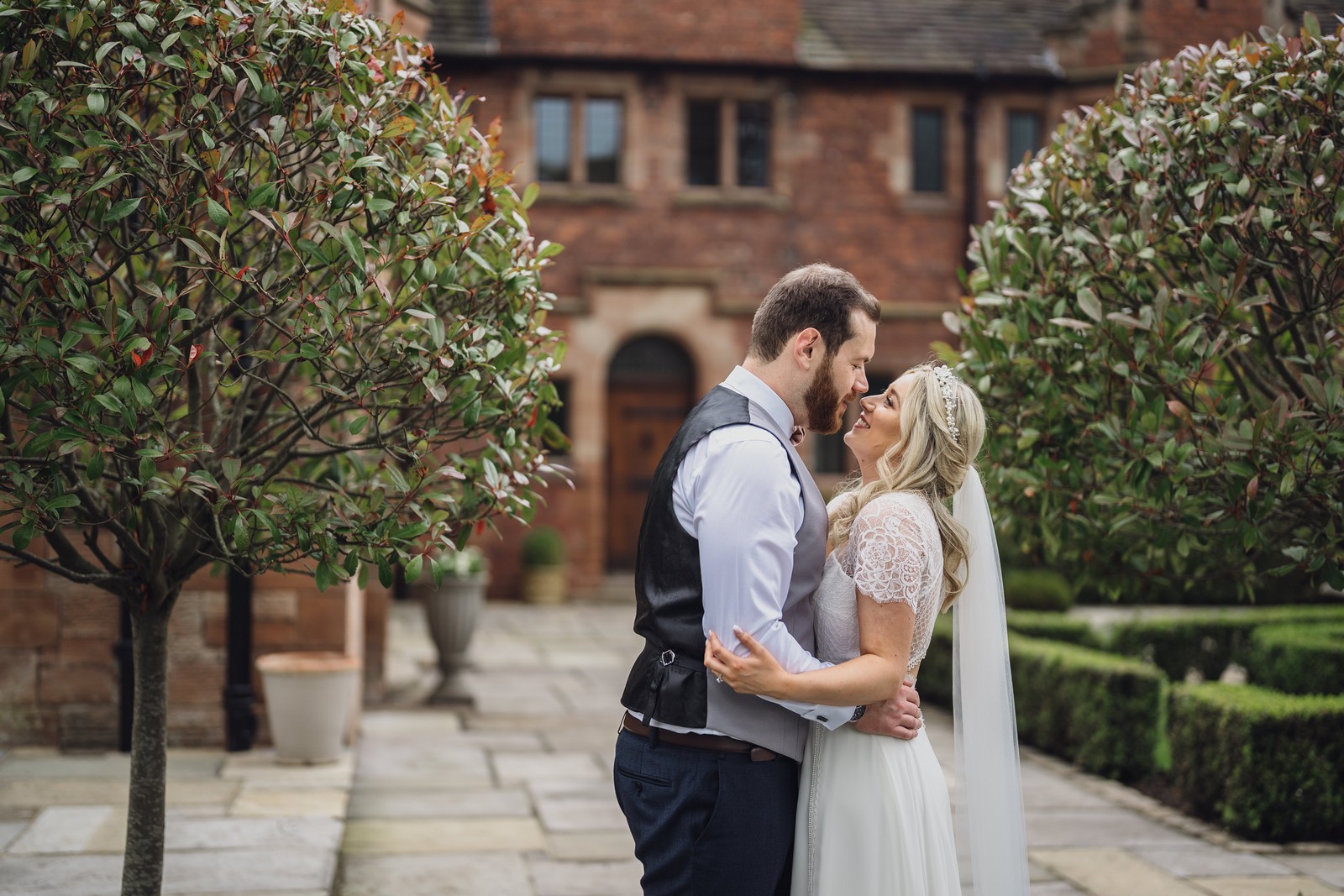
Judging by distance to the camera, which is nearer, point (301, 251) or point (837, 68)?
point (301, 251)

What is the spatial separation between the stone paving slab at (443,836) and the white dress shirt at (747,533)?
153 inches

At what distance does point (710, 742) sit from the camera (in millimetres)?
2967

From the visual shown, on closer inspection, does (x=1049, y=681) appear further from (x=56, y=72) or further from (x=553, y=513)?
(x=553, y=513)

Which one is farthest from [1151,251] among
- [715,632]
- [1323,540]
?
[715,632]

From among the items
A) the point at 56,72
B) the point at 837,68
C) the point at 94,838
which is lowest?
the point at 94,838

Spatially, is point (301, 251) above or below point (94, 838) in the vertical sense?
above

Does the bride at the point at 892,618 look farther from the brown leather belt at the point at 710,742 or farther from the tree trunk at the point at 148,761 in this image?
the tree trunk at the point at 148,761

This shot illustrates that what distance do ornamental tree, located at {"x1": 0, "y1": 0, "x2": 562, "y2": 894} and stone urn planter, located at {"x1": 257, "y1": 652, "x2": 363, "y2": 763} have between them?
10.9 ft

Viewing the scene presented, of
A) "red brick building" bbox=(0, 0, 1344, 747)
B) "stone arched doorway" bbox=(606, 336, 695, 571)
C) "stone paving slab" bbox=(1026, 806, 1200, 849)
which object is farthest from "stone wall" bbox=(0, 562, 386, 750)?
"stone arched doorway" bbox=(606, 336, 695, 571)

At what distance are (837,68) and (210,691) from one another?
1297 cm

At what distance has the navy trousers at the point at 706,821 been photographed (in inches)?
116

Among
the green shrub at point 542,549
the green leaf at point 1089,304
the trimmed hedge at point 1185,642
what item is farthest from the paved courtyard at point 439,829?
the green shrub at point 542,549

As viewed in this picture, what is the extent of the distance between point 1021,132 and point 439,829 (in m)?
14.8

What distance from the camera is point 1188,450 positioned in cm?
407
